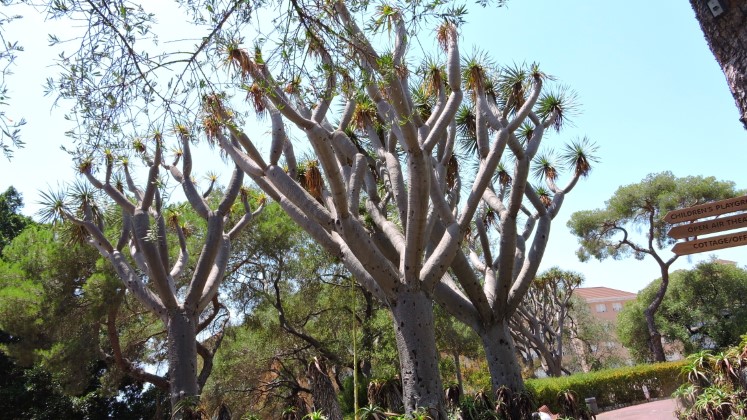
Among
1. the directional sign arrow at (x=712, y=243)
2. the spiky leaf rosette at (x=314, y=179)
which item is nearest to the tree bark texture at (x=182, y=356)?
the spiky leaf rosette at (x=314, y=179)

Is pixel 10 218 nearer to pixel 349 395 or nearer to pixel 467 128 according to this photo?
pixel 349 395

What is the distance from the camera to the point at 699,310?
2319cm

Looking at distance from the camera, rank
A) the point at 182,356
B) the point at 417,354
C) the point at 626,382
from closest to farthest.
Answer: the point at 417,354 < the point at 182,356 < the point at 626,382

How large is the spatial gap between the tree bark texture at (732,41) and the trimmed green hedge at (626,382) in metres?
16.2

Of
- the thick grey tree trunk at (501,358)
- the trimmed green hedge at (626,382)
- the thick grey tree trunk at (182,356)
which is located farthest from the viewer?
the trimmed green hedge at (626,382)

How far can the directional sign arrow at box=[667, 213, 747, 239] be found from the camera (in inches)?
165

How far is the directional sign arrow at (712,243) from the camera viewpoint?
421 cm

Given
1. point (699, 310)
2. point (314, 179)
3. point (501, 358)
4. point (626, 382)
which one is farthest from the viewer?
point (699, 310)

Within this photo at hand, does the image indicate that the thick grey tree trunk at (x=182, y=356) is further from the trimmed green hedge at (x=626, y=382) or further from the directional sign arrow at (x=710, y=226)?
the trimmed green hedge at (x=626, y=382)

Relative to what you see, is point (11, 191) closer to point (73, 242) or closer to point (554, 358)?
point (73, 242)

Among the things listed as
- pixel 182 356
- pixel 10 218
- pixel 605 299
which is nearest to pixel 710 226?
pixel 182 356

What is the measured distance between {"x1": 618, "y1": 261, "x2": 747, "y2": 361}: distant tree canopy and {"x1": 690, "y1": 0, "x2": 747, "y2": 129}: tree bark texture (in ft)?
75.5

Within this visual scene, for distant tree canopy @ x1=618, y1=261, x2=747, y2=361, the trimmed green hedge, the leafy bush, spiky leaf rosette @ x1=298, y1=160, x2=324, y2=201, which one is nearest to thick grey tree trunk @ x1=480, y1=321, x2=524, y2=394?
the leafy bush

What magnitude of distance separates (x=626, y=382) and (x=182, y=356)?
15688 mm
